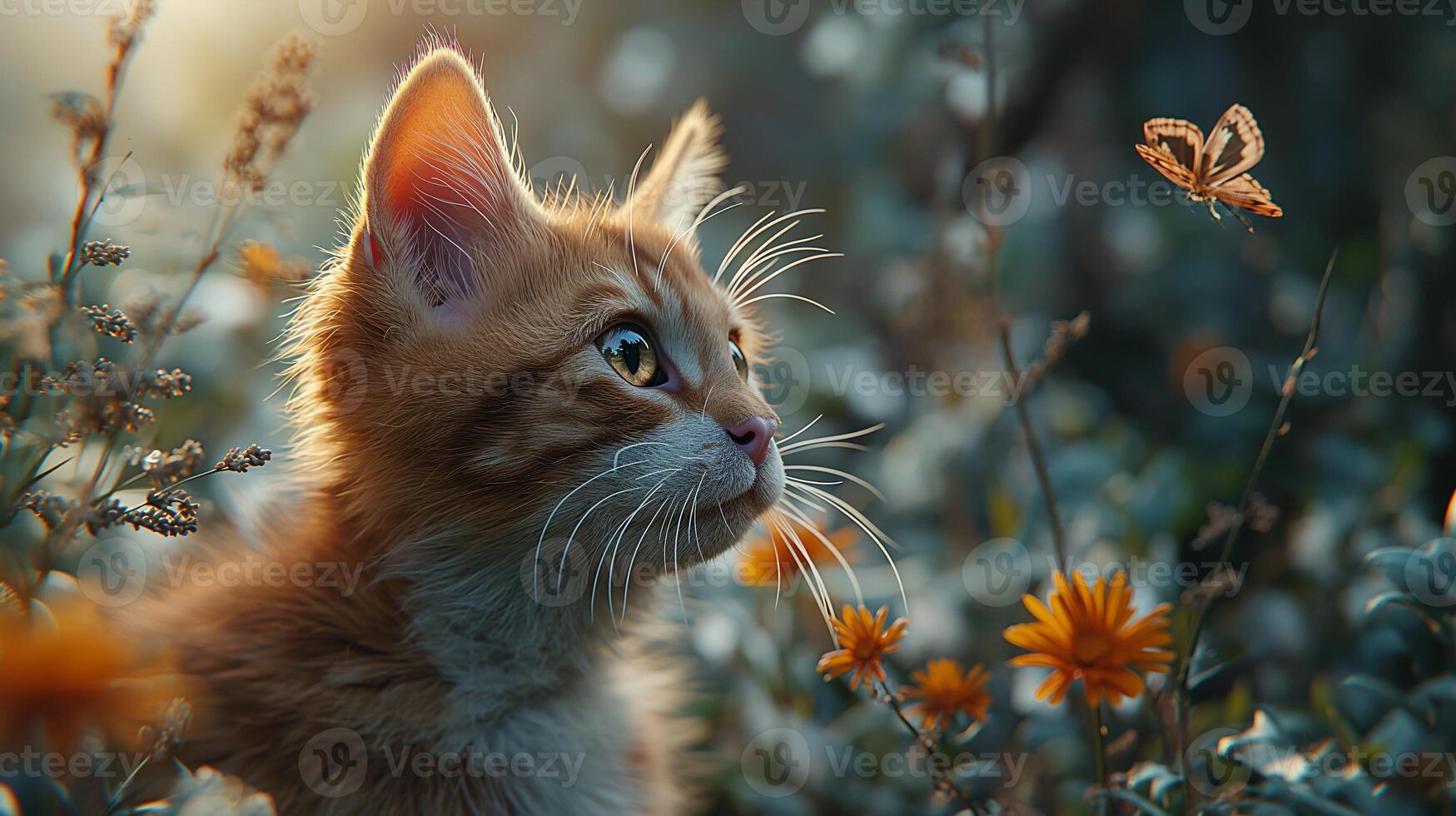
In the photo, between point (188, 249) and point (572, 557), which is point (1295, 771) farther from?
point (188, 249)

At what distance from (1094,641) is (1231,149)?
0.45 metres

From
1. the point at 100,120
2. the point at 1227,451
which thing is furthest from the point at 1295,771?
the point at 100,120

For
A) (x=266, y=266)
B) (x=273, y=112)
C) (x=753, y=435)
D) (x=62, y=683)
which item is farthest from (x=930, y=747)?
(x=266, y=266)

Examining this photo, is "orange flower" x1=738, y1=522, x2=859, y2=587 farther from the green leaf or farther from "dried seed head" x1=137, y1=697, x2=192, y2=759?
"dried seed head" x1=137, y1=697, x2=192, y2=759

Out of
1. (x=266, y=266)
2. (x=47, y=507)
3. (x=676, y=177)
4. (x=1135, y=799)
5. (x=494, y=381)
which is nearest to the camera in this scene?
(x=47, y=507)

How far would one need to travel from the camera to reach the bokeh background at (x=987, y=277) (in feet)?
4.15

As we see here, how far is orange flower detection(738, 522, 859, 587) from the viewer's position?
3.94ft

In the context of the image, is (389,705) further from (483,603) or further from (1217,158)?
(1217,158)

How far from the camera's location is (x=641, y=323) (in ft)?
3.36

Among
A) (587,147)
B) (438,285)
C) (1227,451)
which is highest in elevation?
(587,147)

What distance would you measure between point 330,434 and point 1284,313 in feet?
5.47

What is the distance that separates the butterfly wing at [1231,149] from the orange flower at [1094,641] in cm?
36

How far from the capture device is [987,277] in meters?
1.22

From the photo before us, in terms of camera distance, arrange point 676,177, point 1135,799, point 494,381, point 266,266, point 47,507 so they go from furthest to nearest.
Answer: point 676,177, point 266,266, point 494,381, point 1135,799, point 47,507
